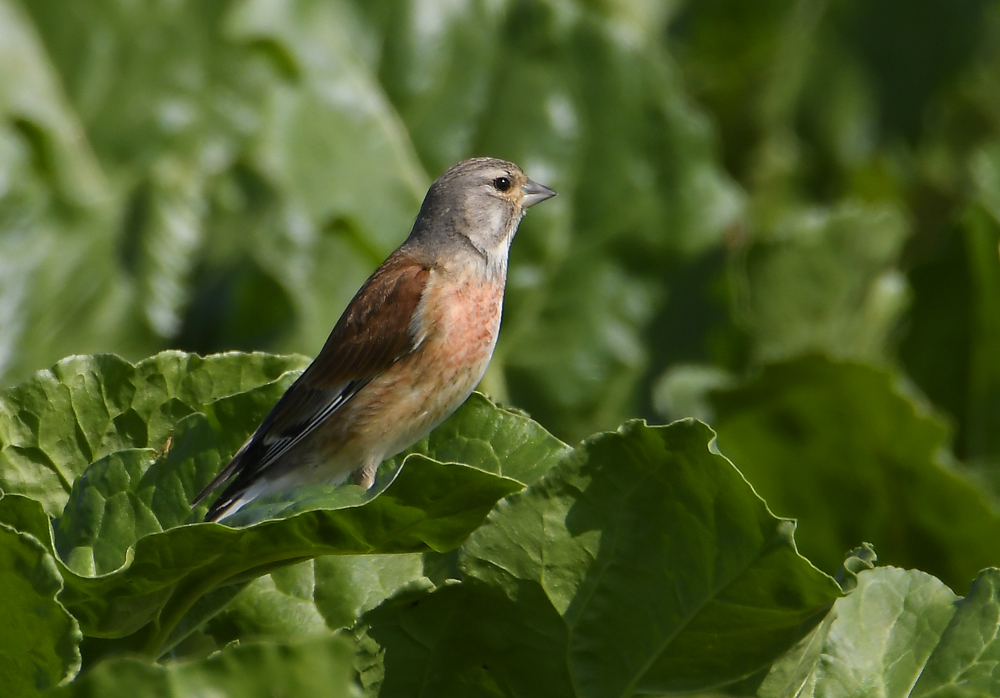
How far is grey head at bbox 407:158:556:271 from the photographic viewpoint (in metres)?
3.54

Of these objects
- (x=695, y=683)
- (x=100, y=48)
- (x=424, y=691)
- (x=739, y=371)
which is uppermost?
(x=100, y=48)

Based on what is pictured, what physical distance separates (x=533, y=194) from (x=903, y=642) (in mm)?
1965

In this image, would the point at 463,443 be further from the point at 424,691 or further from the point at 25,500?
the point at 25,500

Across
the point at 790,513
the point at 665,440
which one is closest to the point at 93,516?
the point at 665,440

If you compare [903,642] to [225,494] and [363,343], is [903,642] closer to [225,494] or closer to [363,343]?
[225,494]

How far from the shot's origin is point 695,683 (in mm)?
1978

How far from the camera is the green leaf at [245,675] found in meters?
1.49

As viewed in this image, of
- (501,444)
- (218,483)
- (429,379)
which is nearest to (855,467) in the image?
(429,379)

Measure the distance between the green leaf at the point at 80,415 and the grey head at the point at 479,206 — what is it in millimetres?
1353

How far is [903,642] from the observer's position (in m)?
2.10

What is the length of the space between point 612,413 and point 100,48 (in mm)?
2326

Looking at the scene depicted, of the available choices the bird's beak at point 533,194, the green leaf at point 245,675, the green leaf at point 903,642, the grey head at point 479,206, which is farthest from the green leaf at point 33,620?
the bird's beak at point 533,194

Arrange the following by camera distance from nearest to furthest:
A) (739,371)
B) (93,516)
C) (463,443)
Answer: (93,516) → (463,443) → (739,371)

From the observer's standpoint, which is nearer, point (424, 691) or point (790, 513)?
point (424, 691)
